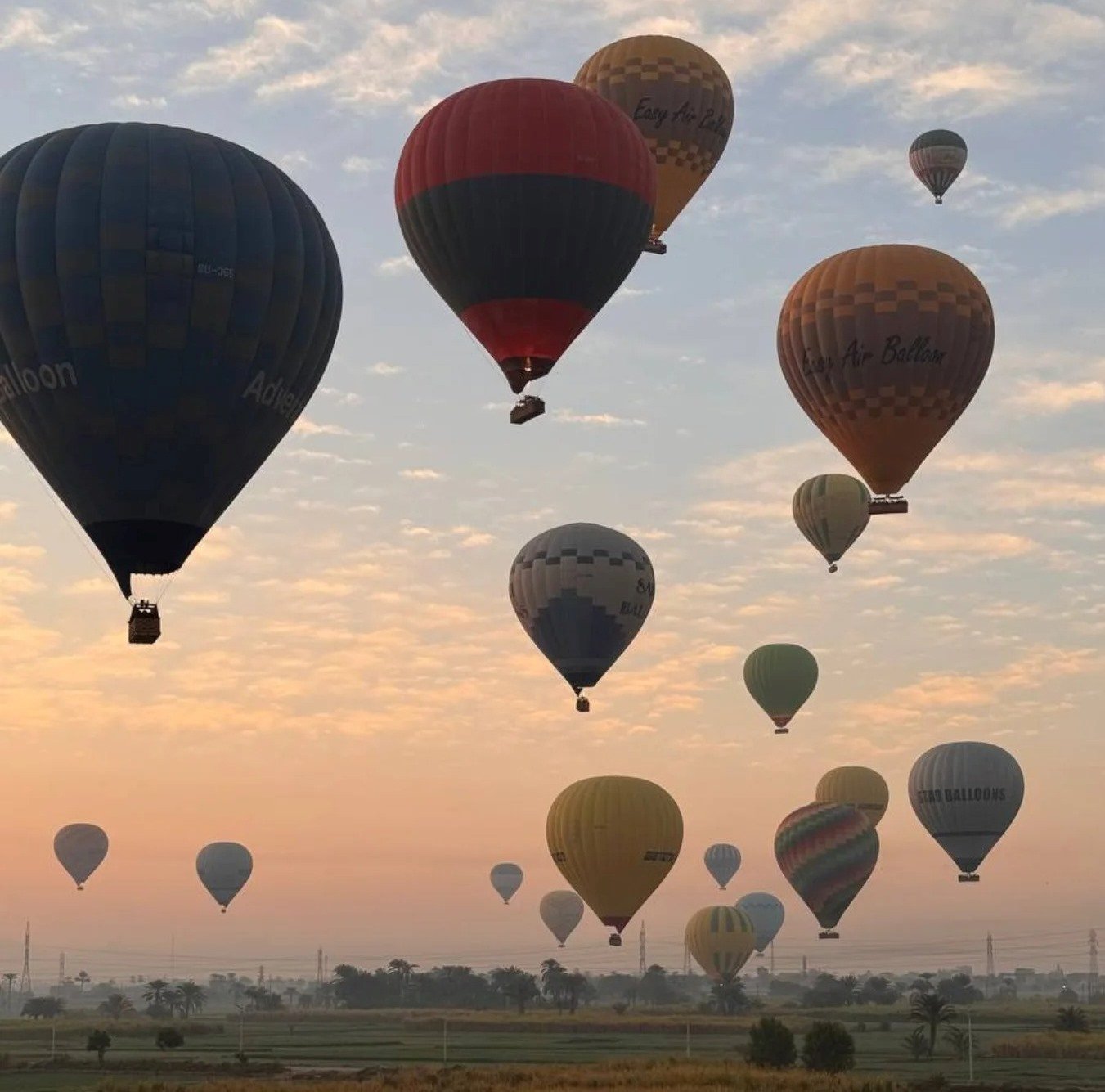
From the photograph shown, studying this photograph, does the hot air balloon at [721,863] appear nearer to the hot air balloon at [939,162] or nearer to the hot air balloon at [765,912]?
the hot air balloon at [765,912]

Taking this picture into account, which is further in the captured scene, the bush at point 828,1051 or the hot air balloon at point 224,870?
the hot air balloon at point 224,870

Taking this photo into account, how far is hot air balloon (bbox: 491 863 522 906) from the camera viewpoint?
166 m

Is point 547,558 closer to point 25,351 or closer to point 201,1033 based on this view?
point 25,351

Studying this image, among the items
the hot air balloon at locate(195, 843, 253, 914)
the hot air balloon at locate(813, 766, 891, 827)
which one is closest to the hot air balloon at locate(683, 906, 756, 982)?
the hot air balloon at locate(813, 766, 891, 827)

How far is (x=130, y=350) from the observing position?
41312 mm

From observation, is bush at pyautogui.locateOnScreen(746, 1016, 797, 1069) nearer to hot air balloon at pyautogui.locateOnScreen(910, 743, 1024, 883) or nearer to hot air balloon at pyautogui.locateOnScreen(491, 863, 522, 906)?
hot air balloon at pyautogui.locateOnScreen(910, 743, 1024, 883)

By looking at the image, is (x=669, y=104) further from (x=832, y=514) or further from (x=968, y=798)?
(x=968, y=798)

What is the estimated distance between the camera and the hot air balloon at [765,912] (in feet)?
518

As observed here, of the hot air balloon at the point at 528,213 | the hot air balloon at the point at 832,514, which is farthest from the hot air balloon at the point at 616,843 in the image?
the hot air balloon at the point at 528,213

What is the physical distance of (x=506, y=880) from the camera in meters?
166

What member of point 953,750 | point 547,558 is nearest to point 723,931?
point 953,750

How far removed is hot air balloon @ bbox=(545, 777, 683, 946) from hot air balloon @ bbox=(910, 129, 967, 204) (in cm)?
3576

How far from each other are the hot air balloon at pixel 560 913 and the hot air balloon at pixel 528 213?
10920 cm

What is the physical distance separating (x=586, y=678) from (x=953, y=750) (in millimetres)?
→ 32876
